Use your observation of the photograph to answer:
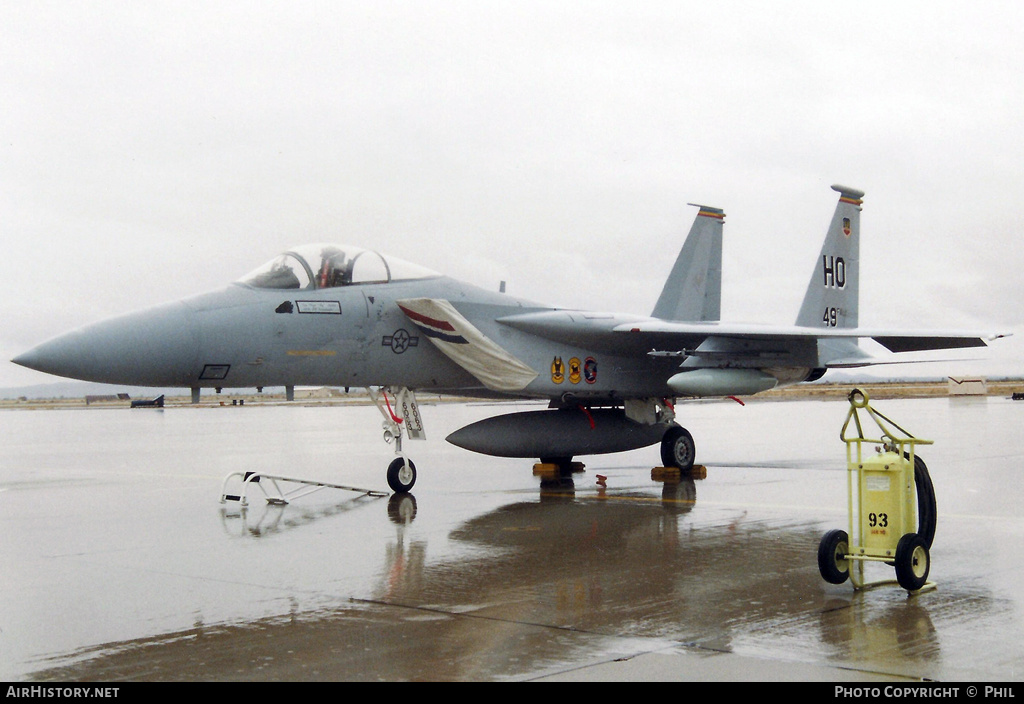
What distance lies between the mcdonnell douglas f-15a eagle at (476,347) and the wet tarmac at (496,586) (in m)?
0.99

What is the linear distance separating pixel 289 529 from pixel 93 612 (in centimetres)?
330

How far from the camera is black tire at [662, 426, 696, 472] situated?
13.6m

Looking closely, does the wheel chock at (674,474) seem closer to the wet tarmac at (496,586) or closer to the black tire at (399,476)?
the wet tarmac at (496,586)

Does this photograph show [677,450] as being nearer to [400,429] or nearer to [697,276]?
[697,276]

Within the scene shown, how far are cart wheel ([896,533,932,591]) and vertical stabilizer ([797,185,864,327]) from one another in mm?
9956

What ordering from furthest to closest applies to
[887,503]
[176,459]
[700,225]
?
[176,459], [700,225], [887,503]

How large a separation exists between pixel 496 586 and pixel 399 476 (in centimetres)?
529

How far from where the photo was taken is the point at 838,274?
52.3 feet

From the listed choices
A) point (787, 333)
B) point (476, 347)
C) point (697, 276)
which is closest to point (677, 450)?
point (787, 333)

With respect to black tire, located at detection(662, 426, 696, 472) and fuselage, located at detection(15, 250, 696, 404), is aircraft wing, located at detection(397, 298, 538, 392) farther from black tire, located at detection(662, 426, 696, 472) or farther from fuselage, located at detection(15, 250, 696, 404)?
black tire, located at detection(662, 426, 696, 472)

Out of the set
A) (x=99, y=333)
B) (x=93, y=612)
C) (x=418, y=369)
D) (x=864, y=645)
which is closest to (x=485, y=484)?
(x=418, y=369)

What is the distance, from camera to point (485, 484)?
13.0 m

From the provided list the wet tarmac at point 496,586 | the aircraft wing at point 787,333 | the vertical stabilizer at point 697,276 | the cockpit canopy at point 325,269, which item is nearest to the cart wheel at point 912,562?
the wet tarmac at point 496,586
